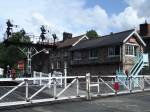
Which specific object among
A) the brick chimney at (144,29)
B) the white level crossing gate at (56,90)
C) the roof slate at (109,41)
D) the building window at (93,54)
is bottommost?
the white level crossing gate at (56,90)

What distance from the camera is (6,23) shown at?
45.8m

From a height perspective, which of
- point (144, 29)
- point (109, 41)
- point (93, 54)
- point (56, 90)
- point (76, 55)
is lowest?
point (56, 90)

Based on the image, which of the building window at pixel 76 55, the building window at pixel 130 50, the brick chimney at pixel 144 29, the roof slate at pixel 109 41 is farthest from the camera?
the brick chimney at pixel 144 29

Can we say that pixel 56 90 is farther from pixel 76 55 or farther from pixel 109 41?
pixel 76 55

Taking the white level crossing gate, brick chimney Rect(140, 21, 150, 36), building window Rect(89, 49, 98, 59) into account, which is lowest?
the white level crossing gate

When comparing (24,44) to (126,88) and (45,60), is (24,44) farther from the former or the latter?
(126,88)

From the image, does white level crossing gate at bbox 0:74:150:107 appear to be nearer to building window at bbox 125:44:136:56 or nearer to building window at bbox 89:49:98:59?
building window at bbox 125:44:136:56

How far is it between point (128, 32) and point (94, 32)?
51.5 meters

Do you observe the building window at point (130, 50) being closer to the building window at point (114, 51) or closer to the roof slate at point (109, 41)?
the building window at point (114, 51)

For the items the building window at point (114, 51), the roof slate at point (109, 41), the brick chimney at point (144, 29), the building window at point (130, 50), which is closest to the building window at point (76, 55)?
the roof slate at point (109, 41)

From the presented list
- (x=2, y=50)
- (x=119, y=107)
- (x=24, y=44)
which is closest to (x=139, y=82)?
(x=119, y=107)

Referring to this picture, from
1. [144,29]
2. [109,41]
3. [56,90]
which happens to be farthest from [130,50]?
[56,90]

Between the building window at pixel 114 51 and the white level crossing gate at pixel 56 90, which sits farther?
the building window at pixel 114 51

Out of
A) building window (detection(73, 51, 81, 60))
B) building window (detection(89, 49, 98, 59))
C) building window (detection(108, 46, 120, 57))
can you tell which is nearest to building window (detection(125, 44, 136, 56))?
building window (detection(108, 46, 120, 57))
